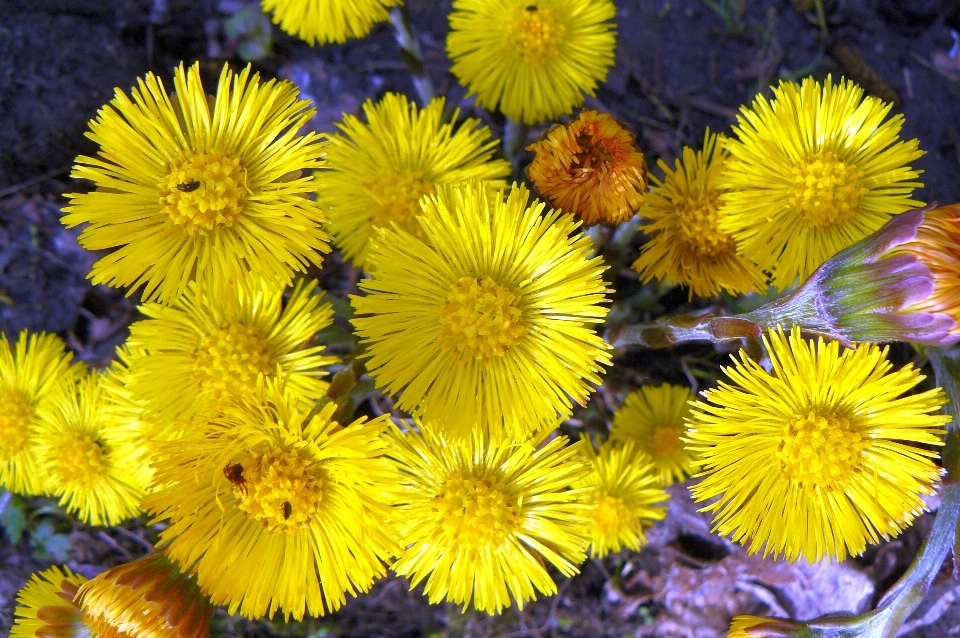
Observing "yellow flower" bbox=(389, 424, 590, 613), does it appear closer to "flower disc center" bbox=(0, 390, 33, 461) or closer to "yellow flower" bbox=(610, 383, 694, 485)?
"yellow flower" bbox=(610, 383, 694, 485)

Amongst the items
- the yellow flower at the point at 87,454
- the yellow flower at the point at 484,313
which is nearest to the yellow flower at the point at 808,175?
the yellow flower at the point at 484,313

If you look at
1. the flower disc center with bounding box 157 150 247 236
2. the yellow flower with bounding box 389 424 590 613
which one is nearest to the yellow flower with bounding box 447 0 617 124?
the flower disc center with bounding box 157 150 247 236

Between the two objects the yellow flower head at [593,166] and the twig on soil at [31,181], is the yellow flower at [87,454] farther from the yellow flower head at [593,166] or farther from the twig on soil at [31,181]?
the yellow flower head at [593,166]

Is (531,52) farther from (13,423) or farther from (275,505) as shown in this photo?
(13,423)

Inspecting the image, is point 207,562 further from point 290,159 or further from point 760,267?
point 760,267

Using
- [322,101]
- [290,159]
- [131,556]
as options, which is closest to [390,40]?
[322,101]

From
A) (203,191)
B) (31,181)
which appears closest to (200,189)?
(203,191)
